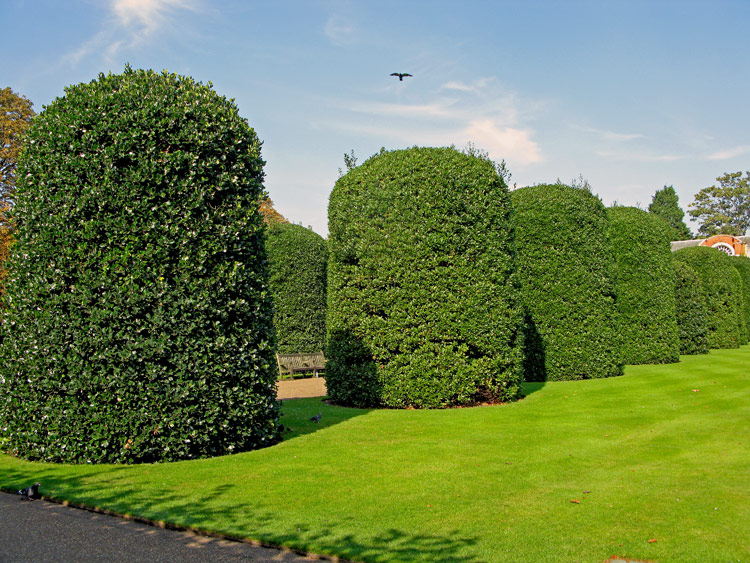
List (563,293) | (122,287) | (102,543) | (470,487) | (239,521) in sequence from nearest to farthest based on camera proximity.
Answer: (102,543) → (239,521) → (470,487) → (122,287) → (563,293)

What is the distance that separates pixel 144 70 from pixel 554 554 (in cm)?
815

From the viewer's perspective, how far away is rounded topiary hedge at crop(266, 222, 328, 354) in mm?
23484

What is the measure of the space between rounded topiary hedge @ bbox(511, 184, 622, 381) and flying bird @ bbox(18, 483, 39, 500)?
558 inches

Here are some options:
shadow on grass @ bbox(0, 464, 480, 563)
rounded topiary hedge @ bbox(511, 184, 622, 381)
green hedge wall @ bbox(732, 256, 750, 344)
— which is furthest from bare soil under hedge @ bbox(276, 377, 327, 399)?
green hedge wall @ bbox(732, 256, 750, 344)

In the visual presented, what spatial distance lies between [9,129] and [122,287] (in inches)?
1055

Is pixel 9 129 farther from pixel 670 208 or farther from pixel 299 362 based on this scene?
pixel 670 208

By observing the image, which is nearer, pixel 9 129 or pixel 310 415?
pixel 310 415

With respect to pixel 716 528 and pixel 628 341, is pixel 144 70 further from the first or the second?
pixel 628 341

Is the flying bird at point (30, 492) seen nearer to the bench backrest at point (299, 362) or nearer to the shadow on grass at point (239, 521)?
the shadow on grass at point (239, 521)

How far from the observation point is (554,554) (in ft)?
16.0

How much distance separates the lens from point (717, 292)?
96.2ft

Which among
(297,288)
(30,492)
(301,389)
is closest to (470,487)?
(30,492)

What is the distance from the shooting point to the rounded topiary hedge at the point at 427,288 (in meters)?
12.6

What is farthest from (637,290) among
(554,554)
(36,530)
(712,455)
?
(36,530)
